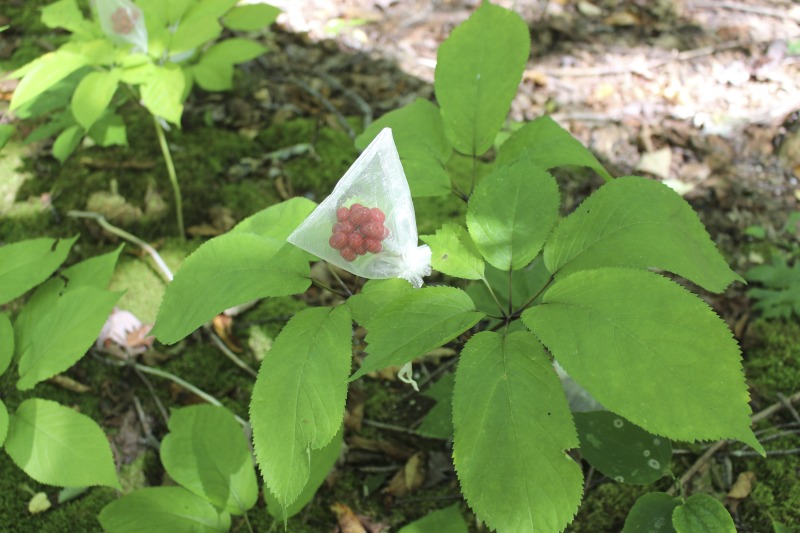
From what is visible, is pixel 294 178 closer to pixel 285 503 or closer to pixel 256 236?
pixel 256 236

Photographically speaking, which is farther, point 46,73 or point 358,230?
point 46,73

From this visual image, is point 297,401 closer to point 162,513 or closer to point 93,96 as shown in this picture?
point 162,513

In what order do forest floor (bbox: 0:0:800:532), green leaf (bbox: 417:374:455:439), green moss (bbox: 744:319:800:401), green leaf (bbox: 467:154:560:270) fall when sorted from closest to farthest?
1. green leaf (bbox: 467:154:560:270)
2. green leaf (bbox: 417:374:455:439)
3. forest floor (bbox: 0:0:800:532)
4. green moss (bbox: 744:319:800:401)

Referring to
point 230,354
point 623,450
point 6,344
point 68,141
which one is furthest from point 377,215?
point 68,141

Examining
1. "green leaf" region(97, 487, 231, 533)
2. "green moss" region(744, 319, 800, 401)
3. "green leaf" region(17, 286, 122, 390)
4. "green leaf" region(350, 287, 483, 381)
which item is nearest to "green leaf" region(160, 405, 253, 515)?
"green leaf" region(97, 487, 231, 533)

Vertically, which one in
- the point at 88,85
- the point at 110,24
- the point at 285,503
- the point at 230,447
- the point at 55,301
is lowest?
the point at 230,447

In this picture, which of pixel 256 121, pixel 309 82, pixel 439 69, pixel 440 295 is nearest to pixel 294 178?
pixel 256 121

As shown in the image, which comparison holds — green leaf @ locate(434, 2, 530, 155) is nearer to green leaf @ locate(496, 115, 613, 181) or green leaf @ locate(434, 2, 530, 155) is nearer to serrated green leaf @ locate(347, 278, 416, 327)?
green leaf @ locate(496, 115, 613, 181)
